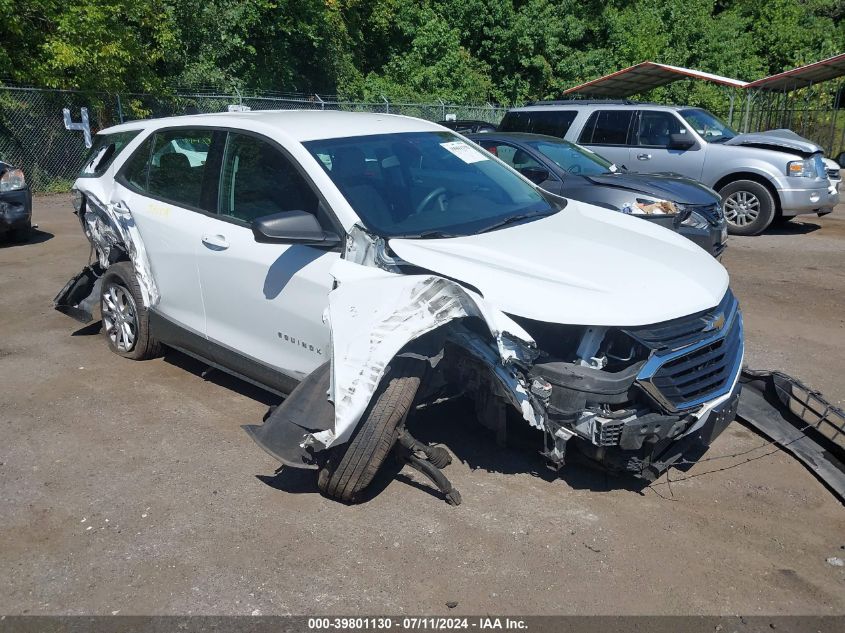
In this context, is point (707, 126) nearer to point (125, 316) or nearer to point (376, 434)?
point (125, 316)

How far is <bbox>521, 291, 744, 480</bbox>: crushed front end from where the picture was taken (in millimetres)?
3445

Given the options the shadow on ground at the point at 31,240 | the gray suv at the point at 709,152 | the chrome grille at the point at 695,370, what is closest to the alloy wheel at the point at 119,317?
the chrome grille at the point at 695,370

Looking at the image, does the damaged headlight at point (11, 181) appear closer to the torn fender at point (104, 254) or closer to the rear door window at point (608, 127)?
the torn fender at point (104, 254)

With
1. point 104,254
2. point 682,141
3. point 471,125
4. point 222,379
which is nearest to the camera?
point 222,379

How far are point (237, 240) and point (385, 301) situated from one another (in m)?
Result: 1.29

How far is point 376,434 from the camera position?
3.58 metres

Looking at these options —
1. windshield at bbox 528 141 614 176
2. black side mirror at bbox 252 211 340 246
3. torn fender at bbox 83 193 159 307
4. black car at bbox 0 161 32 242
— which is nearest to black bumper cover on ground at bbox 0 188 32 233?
black car at bbox 0 161 32 242

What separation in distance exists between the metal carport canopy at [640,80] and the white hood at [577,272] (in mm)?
14876

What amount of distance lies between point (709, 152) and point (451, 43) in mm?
16380

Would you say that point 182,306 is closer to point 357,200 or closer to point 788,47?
point 357,200

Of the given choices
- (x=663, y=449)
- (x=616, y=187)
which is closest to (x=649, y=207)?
(x=616, y=187)

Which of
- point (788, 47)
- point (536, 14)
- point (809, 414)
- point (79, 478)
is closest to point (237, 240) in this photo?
point (79, 478)

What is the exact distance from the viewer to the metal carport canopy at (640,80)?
17.8 metres

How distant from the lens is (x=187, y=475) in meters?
4.16
